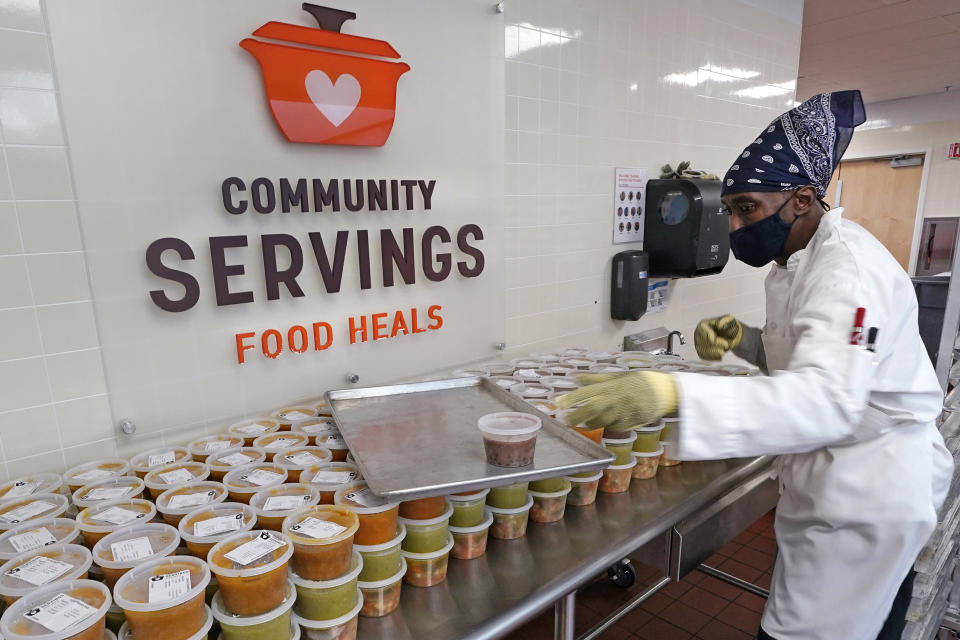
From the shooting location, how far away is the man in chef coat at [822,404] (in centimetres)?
124

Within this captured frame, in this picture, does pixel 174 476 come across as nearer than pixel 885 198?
Yes

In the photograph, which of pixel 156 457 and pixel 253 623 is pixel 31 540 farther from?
pixel 253 623

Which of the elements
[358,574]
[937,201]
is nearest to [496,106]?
[358,574]

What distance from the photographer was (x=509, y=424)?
1.48 meters

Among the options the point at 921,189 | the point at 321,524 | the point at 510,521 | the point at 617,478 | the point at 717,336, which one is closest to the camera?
the point at 321,524

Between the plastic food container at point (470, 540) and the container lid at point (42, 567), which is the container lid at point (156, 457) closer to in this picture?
the container lid at point (42, 567)

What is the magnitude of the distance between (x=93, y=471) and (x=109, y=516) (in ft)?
1.22

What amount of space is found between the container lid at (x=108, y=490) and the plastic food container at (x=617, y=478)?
4.29ft

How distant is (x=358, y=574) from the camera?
1.19 m

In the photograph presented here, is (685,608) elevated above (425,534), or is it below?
below

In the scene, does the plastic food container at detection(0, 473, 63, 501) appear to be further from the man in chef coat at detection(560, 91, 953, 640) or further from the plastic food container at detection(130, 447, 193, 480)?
the man in chef coat at detection(560, 91, 953, 640)

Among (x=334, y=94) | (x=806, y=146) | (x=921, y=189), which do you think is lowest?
(x=806, y=146)

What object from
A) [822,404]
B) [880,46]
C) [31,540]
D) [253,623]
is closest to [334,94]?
[31,540]

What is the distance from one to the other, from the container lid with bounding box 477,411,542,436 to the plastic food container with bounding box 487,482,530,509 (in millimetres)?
165
